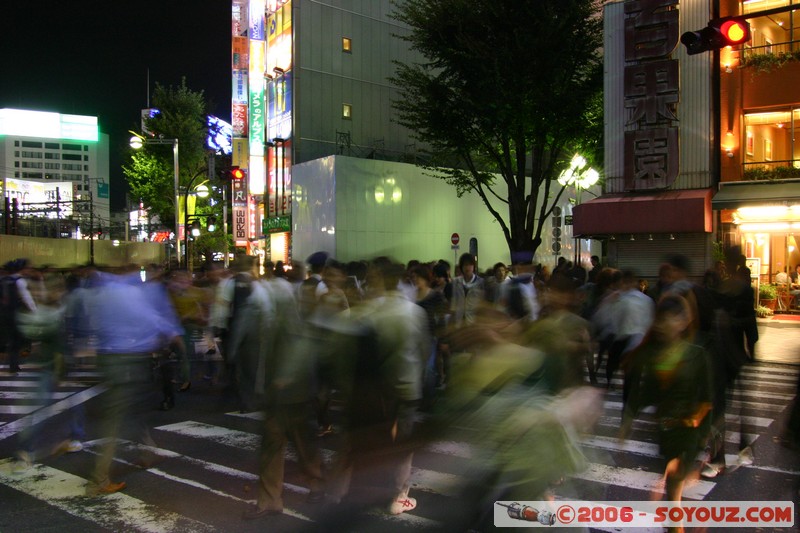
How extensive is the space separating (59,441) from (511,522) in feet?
21.4

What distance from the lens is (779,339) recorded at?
15.9 m

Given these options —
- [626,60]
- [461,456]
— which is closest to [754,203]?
[626,60]

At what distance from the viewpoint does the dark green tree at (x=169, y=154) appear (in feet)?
161

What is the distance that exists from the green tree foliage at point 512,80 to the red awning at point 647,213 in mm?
3198

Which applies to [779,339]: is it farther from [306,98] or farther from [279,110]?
[279,110]

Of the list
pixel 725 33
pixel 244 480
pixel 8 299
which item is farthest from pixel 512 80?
pixel 244 480

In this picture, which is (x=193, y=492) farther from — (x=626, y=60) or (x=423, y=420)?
(x=626, y=60)

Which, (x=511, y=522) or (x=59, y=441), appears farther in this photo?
(x=59, y=441)

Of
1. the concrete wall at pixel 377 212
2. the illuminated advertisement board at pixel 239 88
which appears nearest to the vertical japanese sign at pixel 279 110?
the concrete wall at pixel 377 212

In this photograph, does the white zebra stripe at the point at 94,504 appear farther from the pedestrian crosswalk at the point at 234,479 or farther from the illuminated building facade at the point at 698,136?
the illuminated building facade at the point at 698,136

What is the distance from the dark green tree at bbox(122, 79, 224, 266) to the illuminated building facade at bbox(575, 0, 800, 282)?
115ft

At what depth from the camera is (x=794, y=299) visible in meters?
19.8

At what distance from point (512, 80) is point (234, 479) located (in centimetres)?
1734

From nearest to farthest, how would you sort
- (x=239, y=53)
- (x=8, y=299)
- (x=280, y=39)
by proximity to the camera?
1. (x=8, y=299)
2. (x=280, y=39)
3. (x=239, y=53)
